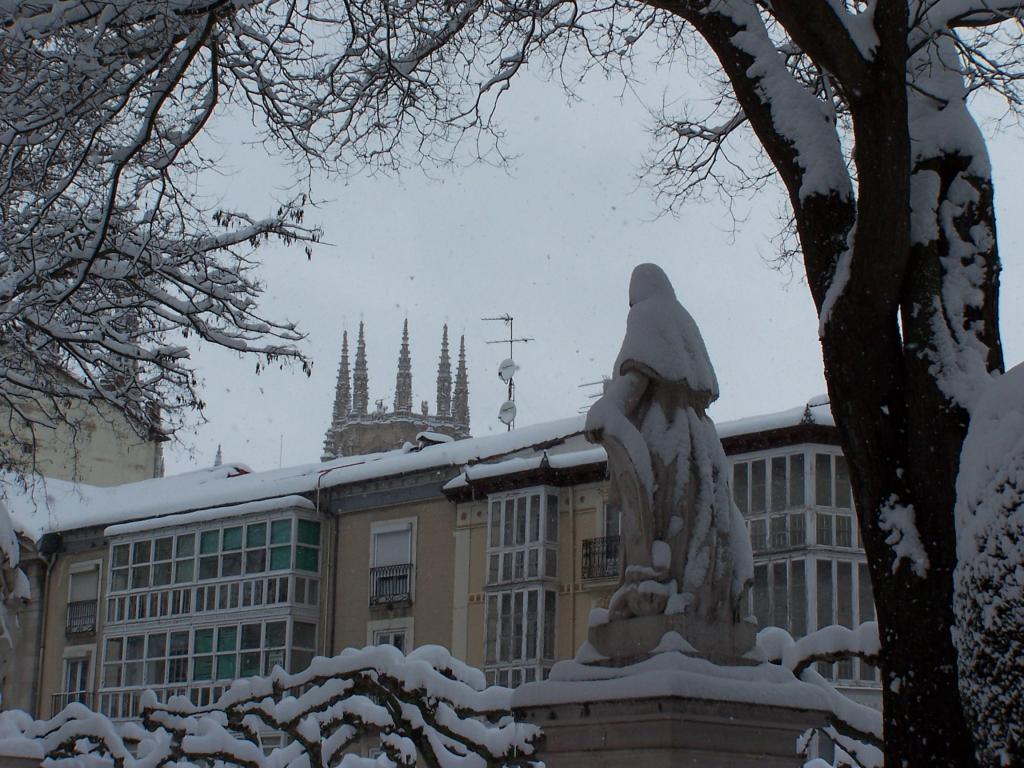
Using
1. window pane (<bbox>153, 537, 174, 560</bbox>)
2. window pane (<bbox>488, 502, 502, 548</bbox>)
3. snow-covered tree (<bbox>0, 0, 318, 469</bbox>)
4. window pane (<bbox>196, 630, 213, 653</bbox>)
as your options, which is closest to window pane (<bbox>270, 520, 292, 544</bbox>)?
window pane (<bbox>196, 630, 213, 653</bbox>)

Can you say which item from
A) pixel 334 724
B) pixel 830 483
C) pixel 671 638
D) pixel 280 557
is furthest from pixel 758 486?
pixel 671 638

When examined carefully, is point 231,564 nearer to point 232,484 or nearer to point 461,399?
point 232,484

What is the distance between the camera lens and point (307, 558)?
3422 centimetres

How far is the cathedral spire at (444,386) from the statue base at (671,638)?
9202 centimetres

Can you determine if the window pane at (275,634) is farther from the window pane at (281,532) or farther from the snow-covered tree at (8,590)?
the snow-covered tree at (8,590)

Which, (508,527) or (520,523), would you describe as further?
(508,527)

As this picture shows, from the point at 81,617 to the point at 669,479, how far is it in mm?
33525

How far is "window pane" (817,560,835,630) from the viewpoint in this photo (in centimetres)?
2742

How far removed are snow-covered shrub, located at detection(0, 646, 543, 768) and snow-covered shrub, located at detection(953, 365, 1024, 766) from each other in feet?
12.6

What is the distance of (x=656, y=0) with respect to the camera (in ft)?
25.8

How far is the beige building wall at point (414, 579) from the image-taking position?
31969mm

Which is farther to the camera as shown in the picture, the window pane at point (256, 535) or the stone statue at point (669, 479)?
the window pane at point (256, 535)

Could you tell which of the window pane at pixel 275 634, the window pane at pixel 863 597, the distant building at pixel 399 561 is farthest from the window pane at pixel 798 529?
the window pane at pixel 275 634

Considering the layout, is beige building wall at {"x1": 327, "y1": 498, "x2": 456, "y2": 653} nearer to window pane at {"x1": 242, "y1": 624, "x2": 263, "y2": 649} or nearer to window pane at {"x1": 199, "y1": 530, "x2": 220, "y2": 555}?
window pane at {"x1": 242, "y1": 624, "x2": 263, "y2": 649}
